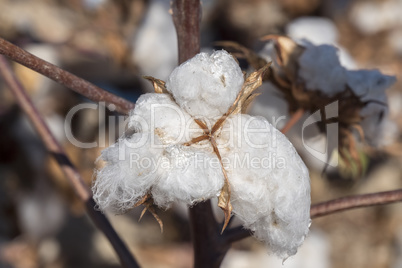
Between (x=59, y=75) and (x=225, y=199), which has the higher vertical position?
(x=59, y=75)

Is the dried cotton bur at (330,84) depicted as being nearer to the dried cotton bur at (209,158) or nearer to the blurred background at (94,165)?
the dried cotton bur at (209,158)

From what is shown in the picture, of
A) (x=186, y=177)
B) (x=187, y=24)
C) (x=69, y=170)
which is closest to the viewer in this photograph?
(x=186, y=177)

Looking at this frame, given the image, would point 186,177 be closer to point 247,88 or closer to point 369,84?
point 247,88

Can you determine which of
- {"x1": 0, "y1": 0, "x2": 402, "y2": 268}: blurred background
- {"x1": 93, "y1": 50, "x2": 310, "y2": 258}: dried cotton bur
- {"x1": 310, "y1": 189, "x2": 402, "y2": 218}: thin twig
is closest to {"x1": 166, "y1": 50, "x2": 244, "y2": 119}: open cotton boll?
{"x1": 93, "y1": 50, "x2": 310, "y2": 258}: dried cotton bur

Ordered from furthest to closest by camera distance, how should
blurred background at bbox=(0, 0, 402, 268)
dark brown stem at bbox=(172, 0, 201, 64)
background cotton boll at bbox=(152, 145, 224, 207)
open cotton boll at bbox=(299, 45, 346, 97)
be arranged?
1. blurred background at bbox=(0, 0, 402, 268)
2. open cotton boll at bbox=(299, 45, 346, 97)
3. dark brown stem at bbox=(172, 0, 201, 64)
4. background cotton boll at bbox=(152, 145, 224, 207)

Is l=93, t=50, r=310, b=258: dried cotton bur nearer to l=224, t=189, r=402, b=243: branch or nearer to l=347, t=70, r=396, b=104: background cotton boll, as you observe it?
l=224, t=189, r=402, b=243: branch

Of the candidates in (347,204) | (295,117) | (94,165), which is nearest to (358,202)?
(347,204)

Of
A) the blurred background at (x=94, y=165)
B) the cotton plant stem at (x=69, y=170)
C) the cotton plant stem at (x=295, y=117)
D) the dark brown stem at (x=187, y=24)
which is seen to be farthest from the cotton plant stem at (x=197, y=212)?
the blurred background at (x=94, y=165)
